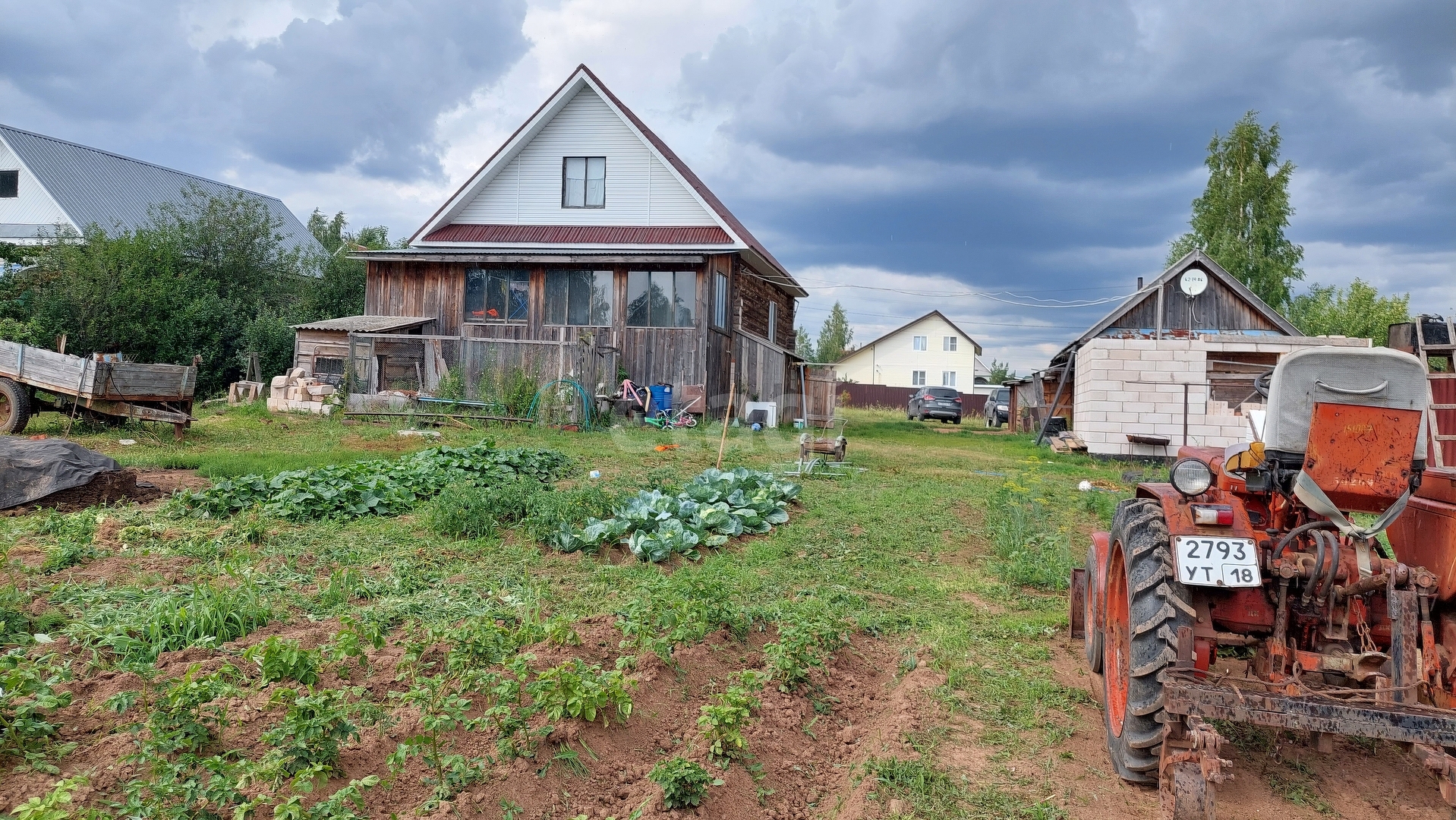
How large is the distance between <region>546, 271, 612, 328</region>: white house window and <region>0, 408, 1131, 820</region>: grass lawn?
13117 mm

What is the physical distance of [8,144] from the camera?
3164 centimetres

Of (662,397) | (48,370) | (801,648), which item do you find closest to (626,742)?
(801,648)

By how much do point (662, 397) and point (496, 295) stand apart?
204 inches

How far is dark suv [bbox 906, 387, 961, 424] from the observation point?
3628cm

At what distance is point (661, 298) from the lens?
2117 cm

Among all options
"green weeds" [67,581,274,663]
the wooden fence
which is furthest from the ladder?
the wooden fence

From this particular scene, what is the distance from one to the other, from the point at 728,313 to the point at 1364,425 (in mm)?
19109

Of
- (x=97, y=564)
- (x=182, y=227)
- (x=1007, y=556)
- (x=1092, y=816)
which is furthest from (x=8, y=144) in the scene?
(x=1092, y=816)

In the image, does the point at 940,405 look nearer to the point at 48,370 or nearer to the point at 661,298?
the point at 661,298

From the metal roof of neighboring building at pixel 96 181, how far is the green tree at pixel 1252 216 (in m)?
35.4

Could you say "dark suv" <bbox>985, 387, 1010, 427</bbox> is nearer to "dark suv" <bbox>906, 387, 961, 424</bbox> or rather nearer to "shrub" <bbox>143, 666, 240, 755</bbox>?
"dark suv" <bbox>906, 387, 961, 424</bbox>

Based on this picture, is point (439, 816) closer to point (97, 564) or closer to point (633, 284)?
point (97, 564)

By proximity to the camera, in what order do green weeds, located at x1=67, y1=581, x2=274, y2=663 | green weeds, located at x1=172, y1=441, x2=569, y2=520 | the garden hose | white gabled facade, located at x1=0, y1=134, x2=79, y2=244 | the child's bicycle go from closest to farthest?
green weeds, located at x1=67, y1=581, x2=274, y2=663, green weeds, located at x1=172, y1=441, x2=569, y2=520, the garden hose, the child's bicycle, white gabled facade, located at x1=0, y1=134, x2=79, y2=244

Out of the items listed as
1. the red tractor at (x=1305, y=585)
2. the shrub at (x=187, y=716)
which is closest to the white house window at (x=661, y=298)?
the red tractor at (x=1305, y=585)
